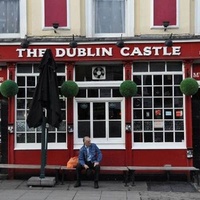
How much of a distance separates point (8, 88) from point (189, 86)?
505cm

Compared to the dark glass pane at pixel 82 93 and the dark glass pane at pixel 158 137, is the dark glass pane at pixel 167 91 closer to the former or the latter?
the dark glass pane at pixel 158 137

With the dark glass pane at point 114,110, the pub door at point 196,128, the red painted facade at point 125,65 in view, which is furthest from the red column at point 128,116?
the pub door at point 196,128

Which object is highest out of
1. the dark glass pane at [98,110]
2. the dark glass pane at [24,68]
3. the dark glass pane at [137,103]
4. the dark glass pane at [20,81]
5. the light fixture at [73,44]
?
the light fixture at [73,44]

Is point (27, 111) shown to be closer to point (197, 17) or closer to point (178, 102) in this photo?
point (178, 102)

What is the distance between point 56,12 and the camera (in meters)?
13.2

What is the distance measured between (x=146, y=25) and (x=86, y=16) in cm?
177

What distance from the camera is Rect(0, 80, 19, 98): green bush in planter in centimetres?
1270

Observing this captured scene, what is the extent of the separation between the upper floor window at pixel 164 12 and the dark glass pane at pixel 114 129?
3.09 metres

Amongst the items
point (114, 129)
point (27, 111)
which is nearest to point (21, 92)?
point (27, 111)

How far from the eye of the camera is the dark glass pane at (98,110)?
43.7 feet

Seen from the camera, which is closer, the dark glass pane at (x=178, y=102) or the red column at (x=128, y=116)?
the red column at (x=128, y=116)

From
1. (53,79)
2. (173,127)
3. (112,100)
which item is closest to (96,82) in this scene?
(112,100)

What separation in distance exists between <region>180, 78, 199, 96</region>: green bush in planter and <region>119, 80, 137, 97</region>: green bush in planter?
1.33 meters

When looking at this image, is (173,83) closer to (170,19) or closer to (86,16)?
(170,19)
